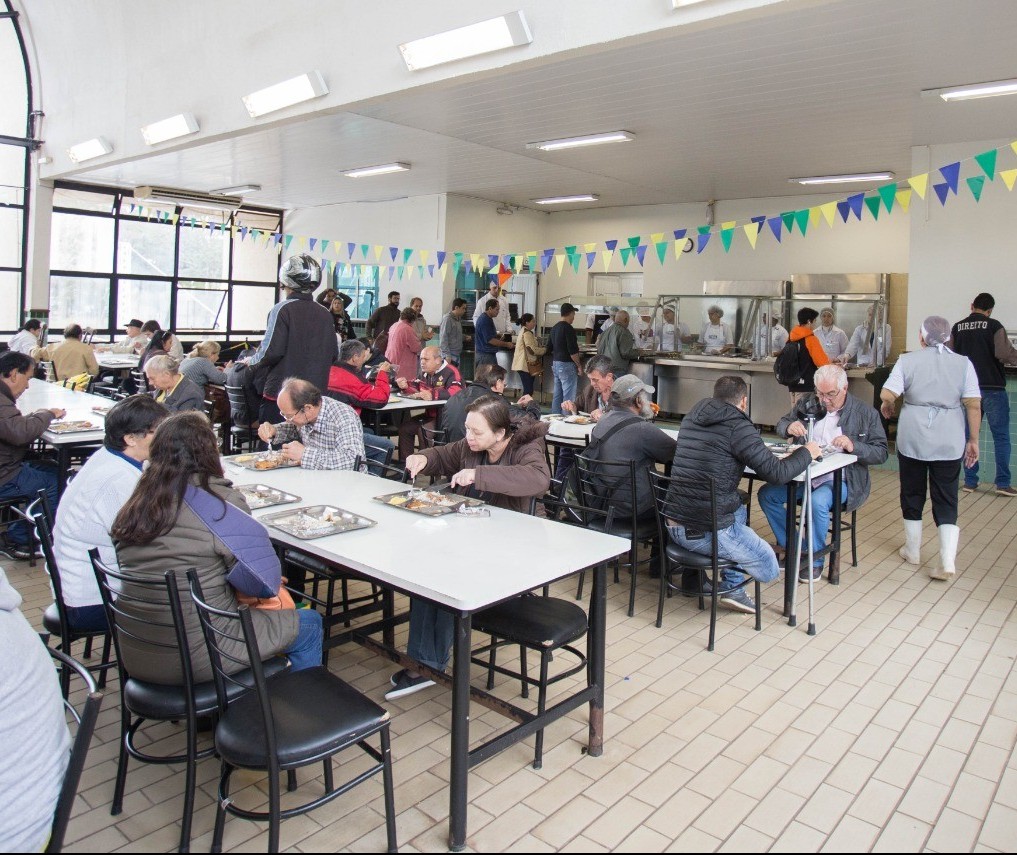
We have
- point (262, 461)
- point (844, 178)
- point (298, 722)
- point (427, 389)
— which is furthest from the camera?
point (844, 178)

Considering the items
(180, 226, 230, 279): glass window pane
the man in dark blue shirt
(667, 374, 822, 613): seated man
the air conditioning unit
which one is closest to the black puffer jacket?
(667, 374, 822, 613): seated man

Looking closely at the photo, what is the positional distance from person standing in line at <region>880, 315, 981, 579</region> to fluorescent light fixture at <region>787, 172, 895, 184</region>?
5.51m

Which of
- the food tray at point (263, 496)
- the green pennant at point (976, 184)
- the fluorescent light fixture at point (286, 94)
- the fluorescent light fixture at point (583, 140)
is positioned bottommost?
the food tray at point (263, 496)

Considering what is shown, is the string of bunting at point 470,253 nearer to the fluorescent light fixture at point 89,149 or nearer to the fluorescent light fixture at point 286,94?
the fluorescent light fixture at point 89,149

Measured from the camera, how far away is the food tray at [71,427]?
4.81 meters

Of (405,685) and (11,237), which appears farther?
(11,237)

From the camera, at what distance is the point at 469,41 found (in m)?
5.05

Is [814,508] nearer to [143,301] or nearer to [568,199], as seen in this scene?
→ [568,199]

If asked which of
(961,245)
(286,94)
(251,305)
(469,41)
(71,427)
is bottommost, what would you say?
(71,427)

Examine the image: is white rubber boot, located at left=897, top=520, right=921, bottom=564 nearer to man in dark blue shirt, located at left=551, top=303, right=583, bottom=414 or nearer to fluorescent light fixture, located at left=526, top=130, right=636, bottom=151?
fluorescent light fixture, located at left=526, top=130, right=636, bottom=151

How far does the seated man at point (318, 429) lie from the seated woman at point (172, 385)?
1417 millimetres

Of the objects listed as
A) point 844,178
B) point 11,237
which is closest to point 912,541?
point 844,178

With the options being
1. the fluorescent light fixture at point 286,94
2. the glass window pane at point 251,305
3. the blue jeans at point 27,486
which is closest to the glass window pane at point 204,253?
Result: the glass window pane at point 251,305

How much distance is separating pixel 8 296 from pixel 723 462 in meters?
11.2
